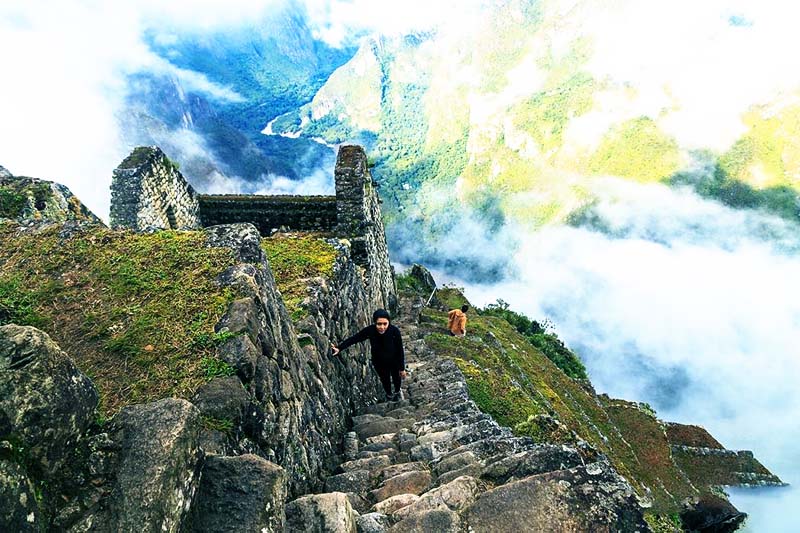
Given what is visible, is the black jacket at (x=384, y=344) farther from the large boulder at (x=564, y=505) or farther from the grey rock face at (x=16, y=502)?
the grey rock face at (x=16, y=502)

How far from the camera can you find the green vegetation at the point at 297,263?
29.8 feet

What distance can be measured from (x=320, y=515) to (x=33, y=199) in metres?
10.4

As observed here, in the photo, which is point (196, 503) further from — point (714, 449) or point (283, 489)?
point (714, 449)

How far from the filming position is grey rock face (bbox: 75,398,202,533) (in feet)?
10.4

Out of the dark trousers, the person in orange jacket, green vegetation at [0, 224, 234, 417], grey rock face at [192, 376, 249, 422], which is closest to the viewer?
grey rock face at [192, 376, 249, 422]

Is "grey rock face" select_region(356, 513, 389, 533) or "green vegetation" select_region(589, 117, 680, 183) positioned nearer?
"grey rock face" select_region(356, 513, 389, 533)

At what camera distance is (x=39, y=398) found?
302 centimetres

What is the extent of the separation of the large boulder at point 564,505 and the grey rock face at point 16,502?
9.28 ft

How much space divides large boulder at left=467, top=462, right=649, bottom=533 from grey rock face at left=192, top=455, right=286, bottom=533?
1483 millimetres

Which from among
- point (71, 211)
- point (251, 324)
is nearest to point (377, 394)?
point (251, 324)

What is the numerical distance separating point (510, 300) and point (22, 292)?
17304 cm

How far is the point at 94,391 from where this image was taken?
11.6ft

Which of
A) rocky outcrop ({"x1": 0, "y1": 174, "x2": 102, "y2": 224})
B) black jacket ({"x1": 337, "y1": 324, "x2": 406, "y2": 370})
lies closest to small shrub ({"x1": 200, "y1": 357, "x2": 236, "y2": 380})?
black jacket ({"x1": 337, "y1": 324, "x2": 406, "y2": 370})

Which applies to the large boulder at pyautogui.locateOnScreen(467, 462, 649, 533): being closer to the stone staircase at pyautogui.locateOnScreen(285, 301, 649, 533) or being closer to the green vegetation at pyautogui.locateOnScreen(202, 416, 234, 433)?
the stone staircase at pyautogui.locateOnScreen(285, 301, 649, 533)
